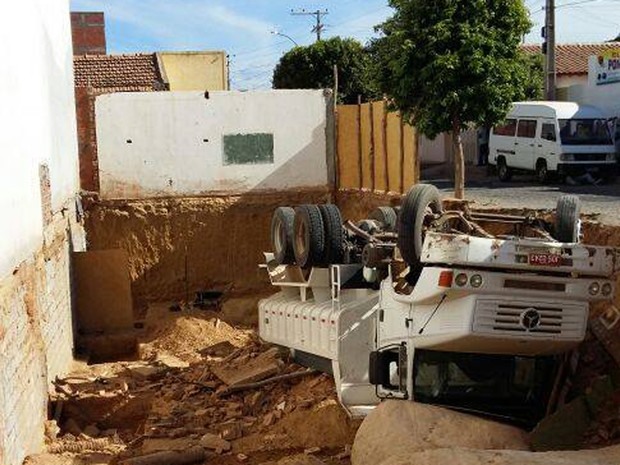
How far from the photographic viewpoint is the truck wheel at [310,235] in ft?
33.4

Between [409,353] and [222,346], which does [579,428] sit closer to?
[409,353]

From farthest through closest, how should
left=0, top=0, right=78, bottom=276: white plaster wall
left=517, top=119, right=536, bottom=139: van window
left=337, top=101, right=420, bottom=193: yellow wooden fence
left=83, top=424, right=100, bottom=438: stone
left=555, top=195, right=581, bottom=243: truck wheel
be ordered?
left=517, top=119, right=536, bottom=139: van window
left=337, top=101, right=420, bottom=193: yellow wooden fence
left=83, top=424, right=100, bottom=438: stone
left=0, top=0, right=78, bottom=276: white plaster wall
left=555, top=195, right=581, bottom=243: truck wheel

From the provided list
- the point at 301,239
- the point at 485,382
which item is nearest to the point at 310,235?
the point at 301,239

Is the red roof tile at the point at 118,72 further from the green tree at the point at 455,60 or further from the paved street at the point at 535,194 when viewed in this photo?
the green tree at the point at 455,60

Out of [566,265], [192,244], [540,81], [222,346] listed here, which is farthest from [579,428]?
[540,81]

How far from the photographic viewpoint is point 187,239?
19.4 m

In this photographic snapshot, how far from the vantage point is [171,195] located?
63.8 ft

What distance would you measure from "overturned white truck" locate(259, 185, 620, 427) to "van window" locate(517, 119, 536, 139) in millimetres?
19421

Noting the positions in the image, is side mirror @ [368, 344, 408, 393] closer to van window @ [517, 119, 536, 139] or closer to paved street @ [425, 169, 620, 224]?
paved street @ [425, 169, 620, 224]

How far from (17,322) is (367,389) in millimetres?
4137

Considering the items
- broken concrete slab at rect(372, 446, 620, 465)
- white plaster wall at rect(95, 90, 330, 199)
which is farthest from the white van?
broken concrete slab at rect(372, 446, 620, 465)

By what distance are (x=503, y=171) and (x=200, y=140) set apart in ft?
45.6

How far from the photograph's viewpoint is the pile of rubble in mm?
10141

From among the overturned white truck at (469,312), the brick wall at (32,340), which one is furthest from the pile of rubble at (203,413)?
the overturned white truck at (469,312)
